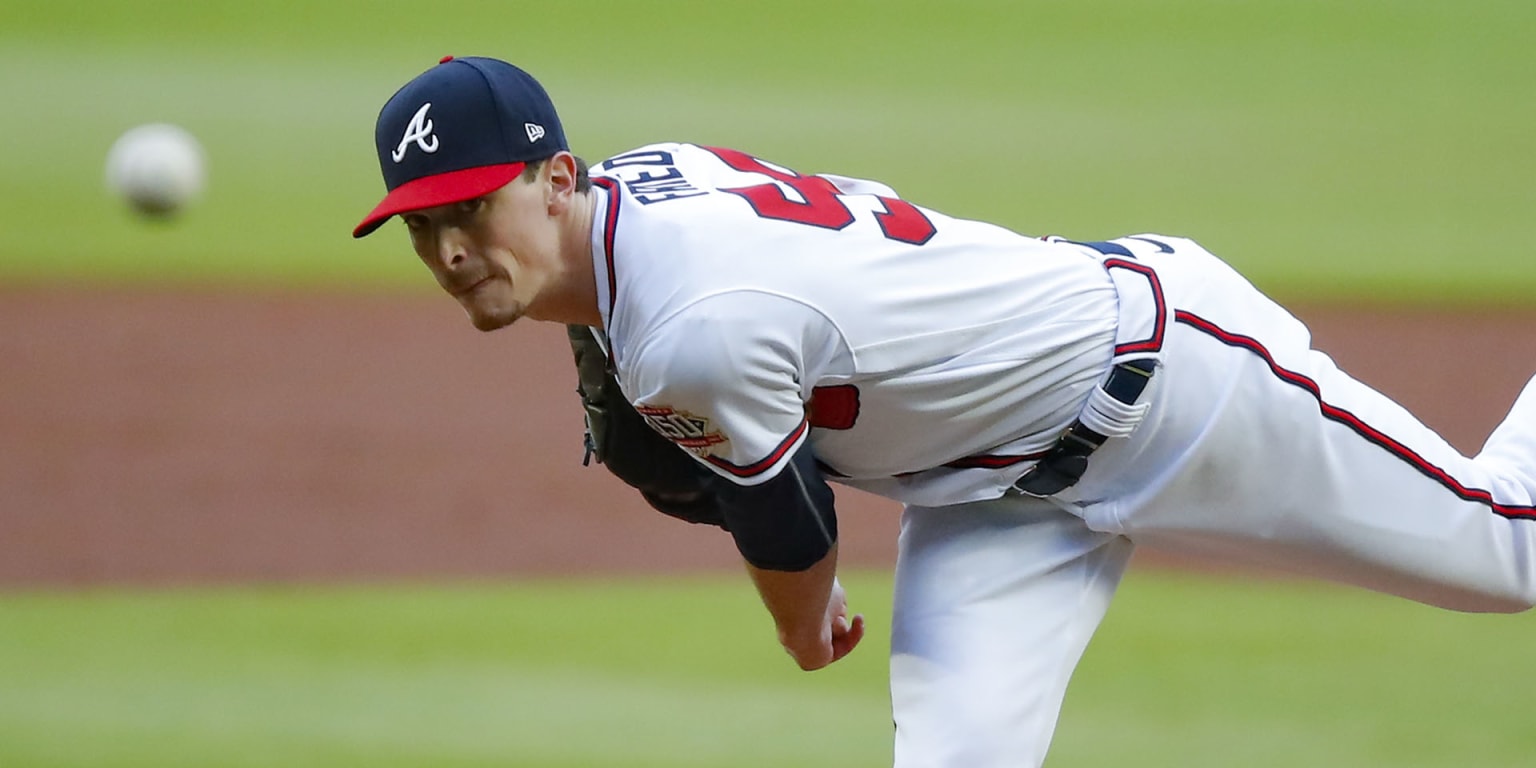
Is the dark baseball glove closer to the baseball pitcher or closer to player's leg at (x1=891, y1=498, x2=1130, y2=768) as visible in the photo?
the baseball pitcher

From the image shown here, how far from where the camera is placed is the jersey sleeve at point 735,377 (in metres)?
2.09

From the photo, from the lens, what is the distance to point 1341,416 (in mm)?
2535

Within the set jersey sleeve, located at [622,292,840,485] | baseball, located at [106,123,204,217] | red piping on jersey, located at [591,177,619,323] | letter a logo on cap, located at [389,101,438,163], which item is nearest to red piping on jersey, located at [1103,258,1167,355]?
jersey sleeve, located at [622,292,840,485]

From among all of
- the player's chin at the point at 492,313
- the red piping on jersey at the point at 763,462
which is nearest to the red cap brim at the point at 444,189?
the player's chin at the point at 492,313

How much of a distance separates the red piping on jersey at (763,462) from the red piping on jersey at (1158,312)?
1.72 feet

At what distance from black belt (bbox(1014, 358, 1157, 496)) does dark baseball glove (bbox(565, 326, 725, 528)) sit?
0.52m

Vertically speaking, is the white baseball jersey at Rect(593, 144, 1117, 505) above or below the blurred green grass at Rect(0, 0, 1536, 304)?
above

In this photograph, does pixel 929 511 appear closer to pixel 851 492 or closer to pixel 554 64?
pixel 851 492

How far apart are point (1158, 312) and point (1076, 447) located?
0.24 m

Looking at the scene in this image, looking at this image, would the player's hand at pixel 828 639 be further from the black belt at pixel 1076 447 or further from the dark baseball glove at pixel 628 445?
the black belt at pixel 1076 447

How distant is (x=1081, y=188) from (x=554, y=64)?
2715 mm

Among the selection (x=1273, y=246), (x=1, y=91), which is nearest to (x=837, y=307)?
(x=1273, y=246)

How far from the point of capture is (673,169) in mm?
2404

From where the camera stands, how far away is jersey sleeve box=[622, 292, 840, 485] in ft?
6.87
